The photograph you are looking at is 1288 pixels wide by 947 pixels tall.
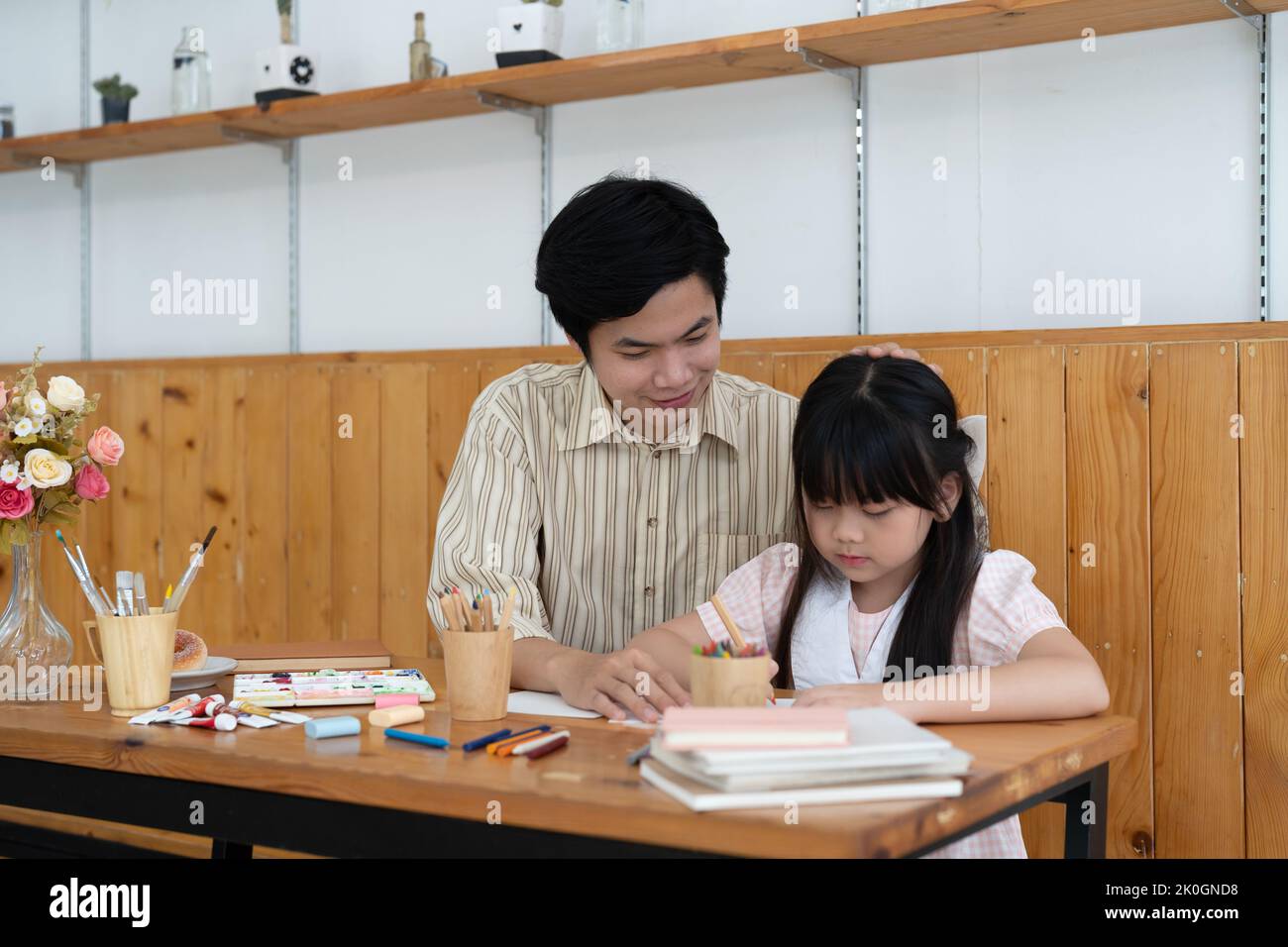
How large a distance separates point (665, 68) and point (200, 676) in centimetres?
156

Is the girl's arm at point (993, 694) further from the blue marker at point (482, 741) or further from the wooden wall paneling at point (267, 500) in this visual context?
the wooden wall paneling at point (267, 500)

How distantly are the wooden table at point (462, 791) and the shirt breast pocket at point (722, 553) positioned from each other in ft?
2.55

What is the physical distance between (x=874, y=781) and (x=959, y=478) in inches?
30.2

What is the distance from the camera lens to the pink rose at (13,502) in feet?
5.62

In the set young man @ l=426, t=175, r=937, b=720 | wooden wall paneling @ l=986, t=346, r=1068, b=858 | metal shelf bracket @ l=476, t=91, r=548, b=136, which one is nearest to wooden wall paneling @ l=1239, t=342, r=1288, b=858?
wooden wall paneling @ l=986, t=346, r=1068, b=858

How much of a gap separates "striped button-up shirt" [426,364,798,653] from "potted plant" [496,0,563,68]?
0.92m

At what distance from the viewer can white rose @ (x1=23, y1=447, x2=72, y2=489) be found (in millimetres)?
1719

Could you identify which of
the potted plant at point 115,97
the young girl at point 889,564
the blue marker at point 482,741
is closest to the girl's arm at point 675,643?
the young girl at point 889,564

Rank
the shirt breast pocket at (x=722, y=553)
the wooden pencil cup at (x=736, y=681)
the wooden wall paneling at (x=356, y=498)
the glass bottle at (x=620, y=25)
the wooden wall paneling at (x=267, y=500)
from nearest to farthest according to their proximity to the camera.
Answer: the wooden pencil cup at (x=736, y=681) → the shirt breast pocket at (x=722, y=553) → the glass bottle at (x=620, y=25) → the wooden wall paneling at (x=356, y=498) → the wooden wall paneling at (x=267, y=500)

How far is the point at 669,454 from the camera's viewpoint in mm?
2285

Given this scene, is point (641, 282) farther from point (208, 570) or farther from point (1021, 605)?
point (208, 570)

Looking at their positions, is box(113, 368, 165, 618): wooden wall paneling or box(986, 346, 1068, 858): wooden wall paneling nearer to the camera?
box(986, 346, 1068, 858): wooden wall paneling

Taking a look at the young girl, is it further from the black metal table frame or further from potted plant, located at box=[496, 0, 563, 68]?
potted plant, located at box=[496, 0, 563, 68]
